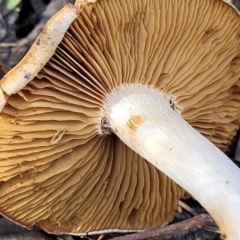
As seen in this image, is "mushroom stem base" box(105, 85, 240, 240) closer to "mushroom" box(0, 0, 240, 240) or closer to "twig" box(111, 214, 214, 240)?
"mushroom" box(0, 0, 240, 240)

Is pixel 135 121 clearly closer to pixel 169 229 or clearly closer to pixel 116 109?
pixel 116 109

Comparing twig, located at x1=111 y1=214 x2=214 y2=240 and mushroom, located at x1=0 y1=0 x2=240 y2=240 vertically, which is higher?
mushroom, located at x1=0 y1=0 x2=240 y2=240

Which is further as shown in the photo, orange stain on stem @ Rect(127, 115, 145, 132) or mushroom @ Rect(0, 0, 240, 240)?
orange stain on stem @ Rect(127, 115, 145, 132)

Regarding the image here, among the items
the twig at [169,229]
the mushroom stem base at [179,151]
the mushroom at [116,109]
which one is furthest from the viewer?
the twig at [169,229]

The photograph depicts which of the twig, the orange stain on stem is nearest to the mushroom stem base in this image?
the orange stain on stem

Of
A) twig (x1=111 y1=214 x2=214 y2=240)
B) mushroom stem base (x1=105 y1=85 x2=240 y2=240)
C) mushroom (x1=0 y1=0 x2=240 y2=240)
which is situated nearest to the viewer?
mushroom (x1=0 y1=0 x2=240 y2=240)

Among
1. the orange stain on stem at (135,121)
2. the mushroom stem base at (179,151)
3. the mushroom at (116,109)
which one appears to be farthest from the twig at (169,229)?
the orange stain on stem at (135,121)

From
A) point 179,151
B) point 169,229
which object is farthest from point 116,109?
point 169,229

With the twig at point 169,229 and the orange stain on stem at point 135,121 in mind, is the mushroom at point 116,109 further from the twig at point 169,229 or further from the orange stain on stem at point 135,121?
the twig at point 169,229
